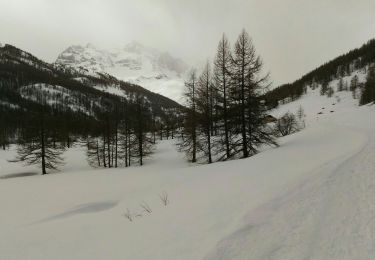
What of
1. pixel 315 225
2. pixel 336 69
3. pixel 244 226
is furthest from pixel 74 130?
pixel 336 69

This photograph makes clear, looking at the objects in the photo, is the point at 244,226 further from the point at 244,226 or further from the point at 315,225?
the point at 315,225

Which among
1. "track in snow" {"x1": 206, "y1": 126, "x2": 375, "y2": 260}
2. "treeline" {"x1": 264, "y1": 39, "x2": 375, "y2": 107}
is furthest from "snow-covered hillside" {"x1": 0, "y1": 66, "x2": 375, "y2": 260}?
"treeline" {"x1": 264, "y1": 39, "x2": 375, "y2": 107}

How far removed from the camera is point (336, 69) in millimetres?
168875

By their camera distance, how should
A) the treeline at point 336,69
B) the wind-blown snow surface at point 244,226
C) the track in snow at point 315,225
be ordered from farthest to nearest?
1. the treeline at point 336,69
2. the wind-blown snow surface at point 244,226
3. the track in snow at point 315,225

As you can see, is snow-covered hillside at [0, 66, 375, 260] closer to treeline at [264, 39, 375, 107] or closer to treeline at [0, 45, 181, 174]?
treeline at [0, 45, 181, 174]

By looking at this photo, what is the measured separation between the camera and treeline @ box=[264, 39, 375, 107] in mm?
156962

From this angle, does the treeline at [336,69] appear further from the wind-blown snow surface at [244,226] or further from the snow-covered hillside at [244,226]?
the wind-blown snow surface at [244,226]

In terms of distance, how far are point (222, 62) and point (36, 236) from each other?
19710 mm

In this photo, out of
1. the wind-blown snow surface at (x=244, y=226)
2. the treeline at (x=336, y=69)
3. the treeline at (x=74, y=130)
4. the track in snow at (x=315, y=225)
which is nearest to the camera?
the track in snow at (x=315, y=225)

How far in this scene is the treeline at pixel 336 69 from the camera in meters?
157

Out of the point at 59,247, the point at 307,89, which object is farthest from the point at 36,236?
the point at 307,89

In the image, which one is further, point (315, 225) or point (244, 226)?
point (244, 226)

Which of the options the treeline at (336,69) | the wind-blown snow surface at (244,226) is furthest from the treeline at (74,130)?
the treeline at (336,69)

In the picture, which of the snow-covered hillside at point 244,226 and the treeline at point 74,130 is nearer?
the snow-covered hillside at point 244,226
